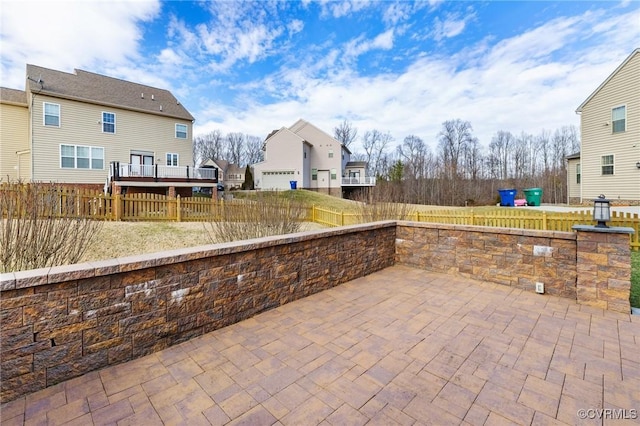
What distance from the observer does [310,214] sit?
13.1 metres

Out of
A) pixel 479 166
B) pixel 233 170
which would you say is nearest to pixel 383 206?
pixel 479 166

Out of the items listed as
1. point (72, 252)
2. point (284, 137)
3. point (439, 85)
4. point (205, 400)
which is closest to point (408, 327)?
point (205, 400)

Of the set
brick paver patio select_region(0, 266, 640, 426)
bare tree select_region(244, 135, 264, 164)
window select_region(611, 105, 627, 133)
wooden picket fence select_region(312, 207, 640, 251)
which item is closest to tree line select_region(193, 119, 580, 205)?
window select_region(611, 105, 627, 133)

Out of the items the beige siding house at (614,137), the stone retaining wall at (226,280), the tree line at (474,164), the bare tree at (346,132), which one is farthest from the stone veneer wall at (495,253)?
the bare tree at (346,132)

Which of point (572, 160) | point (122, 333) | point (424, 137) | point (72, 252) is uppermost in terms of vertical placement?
point (424, 137)

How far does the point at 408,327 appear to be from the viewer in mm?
3217

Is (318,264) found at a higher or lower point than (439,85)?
lower

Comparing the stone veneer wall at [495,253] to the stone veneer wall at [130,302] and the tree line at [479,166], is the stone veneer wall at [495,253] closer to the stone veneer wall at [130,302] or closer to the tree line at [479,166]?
the stone veneer wall at [130,302]

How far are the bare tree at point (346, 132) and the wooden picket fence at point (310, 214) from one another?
35.1 meters

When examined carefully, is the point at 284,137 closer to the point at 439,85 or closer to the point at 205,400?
the point at 439,85

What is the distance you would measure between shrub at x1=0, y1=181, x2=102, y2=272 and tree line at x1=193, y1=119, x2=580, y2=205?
26.2 meters

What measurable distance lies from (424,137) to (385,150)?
6.32 m

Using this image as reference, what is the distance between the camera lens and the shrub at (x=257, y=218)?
588 centimetres

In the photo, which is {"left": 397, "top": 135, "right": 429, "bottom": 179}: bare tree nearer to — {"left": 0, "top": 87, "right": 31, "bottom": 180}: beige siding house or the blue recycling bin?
the blue recycling bin
